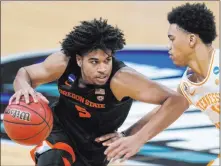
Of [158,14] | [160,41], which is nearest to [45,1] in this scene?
[158,14]

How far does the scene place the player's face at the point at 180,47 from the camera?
10.1 ft

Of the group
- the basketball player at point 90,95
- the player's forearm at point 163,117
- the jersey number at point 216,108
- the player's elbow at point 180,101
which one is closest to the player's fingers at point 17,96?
the basketball player at point 90,95

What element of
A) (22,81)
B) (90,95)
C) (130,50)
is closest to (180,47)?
(90,95)

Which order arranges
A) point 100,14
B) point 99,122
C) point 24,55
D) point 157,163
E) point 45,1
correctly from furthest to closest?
point 45,1, point 100,14, point 24,55, point 157,163, point 99,122

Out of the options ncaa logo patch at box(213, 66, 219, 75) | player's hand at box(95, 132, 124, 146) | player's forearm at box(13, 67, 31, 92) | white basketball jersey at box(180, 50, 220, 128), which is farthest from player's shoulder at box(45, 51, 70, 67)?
ncaa logo patch at box(213, 66, 219, 75)

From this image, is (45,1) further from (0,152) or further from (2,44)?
(0,152)

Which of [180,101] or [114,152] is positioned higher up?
[180,101]

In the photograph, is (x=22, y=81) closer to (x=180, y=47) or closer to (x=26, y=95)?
(x=26, y=95)

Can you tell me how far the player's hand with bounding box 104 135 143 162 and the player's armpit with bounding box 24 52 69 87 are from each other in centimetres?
62

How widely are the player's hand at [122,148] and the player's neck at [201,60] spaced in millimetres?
557

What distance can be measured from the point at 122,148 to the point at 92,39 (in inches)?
27.6

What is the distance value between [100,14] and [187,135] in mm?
2884

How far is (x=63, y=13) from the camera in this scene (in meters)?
7.30

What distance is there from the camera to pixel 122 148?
293 cm
